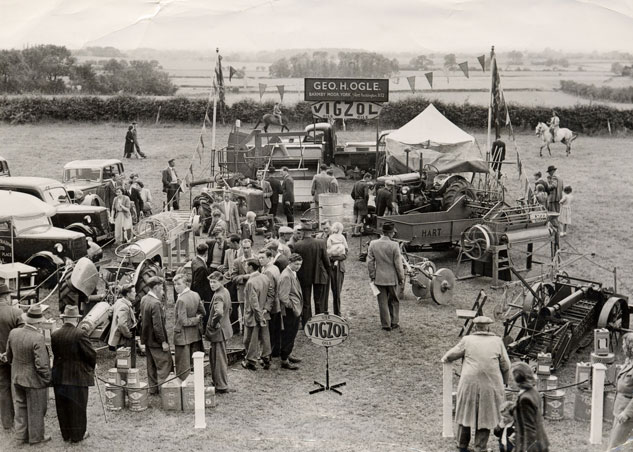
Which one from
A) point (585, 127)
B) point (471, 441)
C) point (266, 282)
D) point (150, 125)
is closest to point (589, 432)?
point (471, 441)

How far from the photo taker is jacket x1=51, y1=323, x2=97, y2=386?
8.33m

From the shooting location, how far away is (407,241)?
1473cm

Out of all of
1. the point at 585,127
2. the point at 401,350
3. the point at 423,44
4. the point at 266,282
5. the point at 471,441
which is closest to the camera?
the point at 471,441

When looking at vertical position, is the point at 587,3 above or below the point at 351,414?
above

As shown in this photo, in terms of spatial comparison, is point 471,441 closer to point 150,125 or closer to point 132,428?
point 132,428

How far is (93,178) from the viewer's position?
19891mm

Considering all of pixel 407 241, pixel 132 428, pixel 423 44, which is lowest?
pixel 132 428

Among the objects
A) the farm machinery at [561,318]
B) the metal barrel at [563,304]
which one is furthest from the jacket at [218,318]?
the metal barrel at [563,304]

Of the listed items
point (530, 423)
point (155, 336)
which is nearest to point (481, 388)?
point (530, 423)

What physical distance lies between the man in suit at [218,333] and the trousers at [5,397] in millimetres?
2236

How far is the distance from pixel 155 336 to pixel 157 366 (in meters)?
0.41

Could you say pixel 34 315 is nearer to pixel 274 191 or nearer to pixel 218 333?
pixel 218 333

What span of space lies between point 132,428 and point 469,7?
1173 centimetres

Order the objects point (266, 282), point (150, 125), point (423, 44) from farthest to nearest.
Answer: point (150, 125) < point (423, 44) < point (266, 282)
